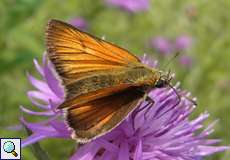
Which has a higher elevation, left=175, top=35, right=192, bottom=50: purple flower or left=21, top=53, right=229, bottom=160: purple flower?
left=175, top=35, right=192, bottom=50: purple flower

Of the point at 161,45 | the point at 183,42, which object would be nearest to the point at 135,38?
the point at 161,45

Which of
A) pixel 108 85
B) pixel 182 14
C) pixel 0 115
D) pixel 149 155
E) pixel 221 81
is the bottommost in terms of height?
pixel 149 155

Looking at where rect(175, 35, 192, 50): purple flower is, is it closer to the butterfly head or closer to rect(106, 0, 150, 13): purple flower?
rect(106, 0, 150, 13): purple flower

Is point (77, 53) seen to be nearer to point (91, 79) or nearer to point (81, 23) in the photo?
point (91, 79)

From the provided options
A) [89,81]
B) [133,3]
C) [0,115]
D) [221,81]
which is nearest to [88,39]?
[89,81]

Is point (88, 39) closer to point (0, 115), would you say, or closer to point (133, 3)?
point (0, 115)

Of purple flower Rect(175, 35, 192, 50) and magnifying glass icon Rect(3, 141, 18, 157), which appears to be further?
purple flower Rect(175, 35, 192, 50)

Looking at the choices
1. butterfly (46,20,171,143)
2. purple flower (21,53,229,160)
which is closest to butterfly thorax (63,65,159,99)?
butterfly (46,20,171,143)

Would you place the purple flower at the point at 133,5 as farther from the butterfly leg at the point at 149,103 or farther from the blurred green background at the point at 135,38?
the butterfly leg at the point at 149,103
